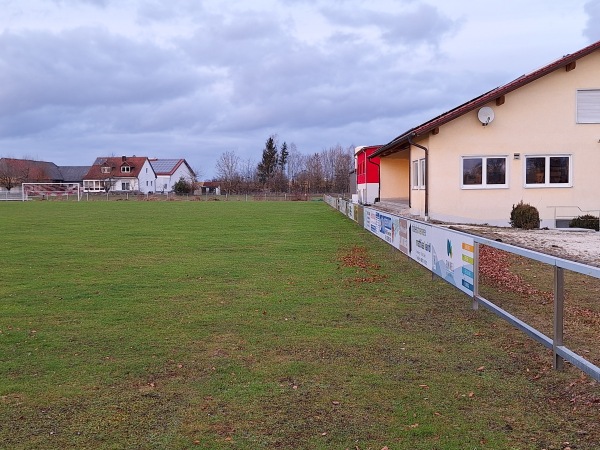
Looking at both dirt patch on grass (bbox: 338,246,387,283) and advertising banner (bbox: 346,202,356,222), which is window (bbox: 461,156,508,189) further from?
dirt patch on grass (bbox: 338,246,387,283)

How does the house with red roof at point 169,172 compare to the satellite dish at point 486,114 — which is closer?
the satellite dish at point 486,114

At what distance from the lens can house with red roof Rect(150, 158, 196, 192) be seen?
121 m

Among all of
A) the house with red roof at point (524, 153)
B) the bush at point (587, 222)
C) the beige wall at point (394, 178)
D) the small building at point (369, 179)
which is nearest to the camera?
the bush at point (587, 222)

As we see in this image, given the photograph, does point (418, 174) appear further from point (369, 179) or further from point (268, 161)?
point (268, 161)

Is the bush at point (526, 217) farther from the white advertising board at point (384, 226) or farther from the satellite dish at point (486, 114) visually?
the white advertising board at point (384, 226)

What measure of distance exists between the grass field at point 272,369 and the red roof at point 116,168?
101m

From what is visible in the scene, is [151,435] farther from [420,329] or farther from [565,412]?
[420,329]

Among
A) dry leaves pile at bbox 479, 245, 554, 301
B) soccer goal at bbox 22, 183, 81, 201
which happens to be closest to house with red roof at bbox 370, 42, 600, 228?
dry leaves pile at bbox 479, 245, 554, 301

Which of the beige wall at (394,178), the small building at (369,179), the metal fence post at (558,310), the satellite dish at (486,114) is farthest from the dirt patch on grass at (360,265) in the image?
the small building at (369,179)

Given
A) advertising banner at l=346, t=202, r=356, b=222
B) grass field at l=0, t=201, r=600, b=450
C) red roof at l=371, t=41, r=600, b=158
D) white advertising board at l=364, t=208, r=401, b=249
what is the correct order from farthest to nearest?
advertising banner at l=346, t=202, r=356, b=222
red roof at l=371, t=41, r=600, b=158
white advertising board at l=364, t=208, r=401, b=249
grass field at l=0, t=201, r=600, b=450

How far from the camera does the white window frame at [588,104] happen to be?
25.7 metres

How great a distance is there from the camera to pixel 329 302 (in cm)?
1031

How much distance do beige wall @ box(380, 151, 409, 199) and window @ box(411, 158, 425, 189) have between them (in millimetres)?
12929

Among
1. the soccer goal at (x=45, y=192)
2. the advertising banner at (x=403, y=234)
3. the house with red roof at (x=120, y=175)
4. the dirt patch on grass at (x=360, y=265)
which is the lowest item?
the dirt patch on grass at (x=360, y=265)
